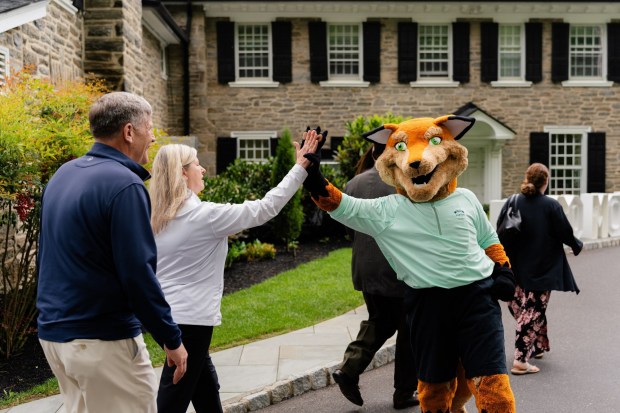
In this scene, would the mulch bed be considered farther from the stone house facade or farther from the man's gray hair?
the stone house facade

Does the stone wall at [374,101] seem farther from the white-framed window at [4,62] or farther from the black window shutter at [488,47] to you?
the white-framed window at [4,62]

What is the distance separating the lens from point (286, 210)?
12930 millimetres

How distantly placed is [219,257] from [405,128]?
1383 mm

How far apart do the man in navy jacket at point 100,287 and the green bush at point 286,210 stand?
384 inches

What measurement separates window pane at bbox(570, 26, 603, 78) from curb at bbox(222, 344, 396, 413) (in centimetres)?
1831

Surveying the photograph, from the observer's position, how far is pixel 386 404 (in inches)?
209

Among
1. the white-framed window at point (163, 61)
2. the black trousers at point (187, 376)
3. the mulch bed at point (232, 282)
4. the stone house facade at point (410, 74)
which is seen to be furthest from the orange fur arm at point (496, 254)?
the white-framed window at point (163, 61)

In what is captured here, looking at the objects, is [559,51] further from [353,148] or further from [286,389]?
[286,389]

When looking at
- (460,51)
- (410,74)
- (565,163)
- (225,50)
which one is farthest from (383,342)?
(565,163)

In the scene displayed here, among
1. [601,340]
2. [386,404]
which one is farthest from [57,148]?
[601,340]

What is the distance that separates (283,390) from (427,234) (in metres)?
2.31

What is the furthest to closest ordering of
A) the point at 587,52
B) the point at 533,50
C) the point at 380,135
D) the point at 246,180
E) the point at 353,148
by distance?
the point at 587,52 → the point at 533,50 → the point at 353,148 → the point at 246,180 → the point at 380,135

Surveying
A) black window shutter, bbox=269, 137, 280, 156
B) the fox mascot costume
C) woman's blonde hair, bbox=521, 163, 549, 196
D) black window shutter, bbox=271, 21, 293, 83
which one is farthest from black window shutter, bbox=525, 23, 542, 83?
the fox mascot costume

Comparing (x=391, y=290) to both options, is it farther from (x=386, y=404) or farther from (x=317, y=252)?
(x=317, y=252)
